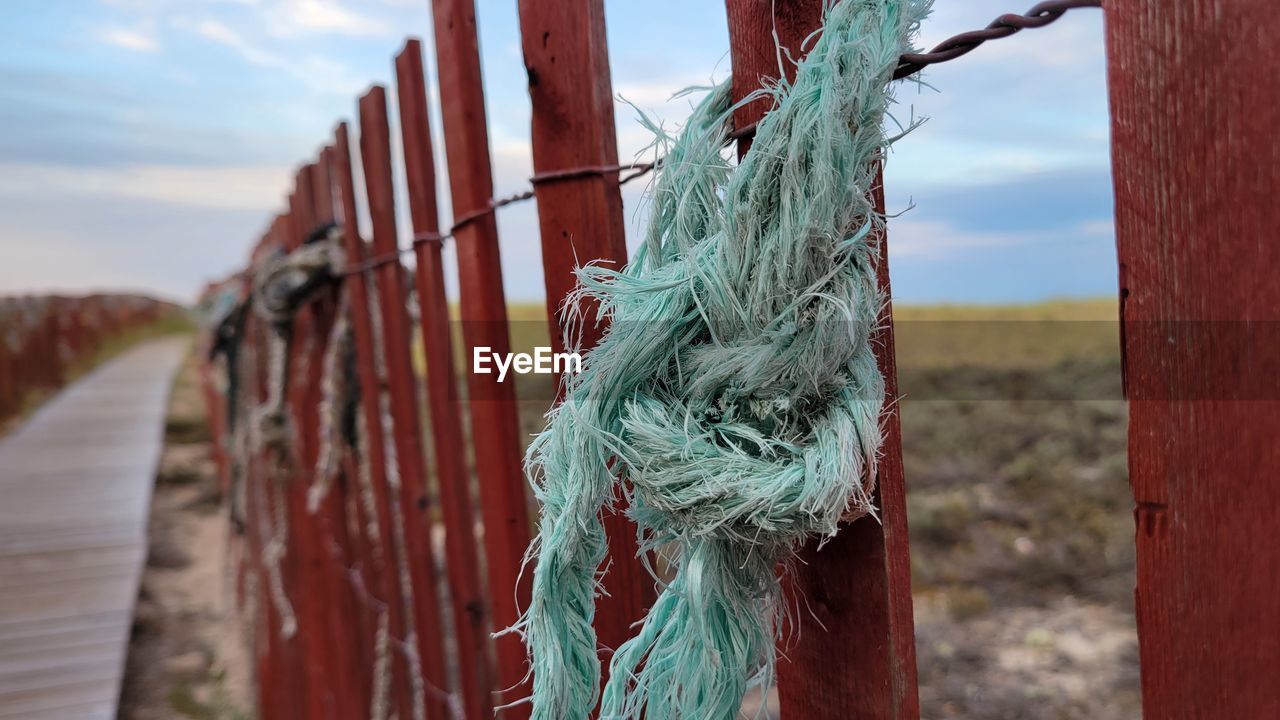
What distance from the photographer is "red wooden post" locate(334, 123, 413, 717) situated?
1.86 m

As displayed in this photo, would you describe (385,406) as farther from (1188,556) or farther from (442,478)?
(1188,556)

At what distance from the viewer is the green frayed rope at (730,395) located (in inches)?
22.5

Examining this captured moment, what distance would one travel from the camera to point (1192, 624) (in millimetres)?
558

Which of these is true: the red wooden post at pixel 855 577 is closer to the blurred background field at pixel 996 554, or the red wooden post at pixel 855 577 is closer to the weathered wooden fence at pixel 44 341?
the blurred background field at pixel 996 554

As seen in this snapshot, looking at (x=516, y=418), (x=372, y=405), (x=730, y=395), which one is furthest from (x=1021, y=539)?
(x=730, y=395)

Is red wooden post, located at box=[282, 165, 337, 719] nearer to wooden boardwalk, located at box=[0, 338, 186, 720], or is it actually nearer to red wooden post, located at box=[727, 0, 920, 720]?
wooden boardwalk, located at box=[0, 338, 186, 720]

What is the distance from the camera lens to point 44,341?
13055mm

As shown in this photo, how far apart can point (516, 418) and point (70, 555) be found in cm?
553

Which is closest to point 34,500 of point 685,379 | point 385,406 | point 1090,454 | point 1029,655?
point 385,406

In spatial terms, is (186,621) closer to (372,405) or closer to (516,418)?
(372,405)

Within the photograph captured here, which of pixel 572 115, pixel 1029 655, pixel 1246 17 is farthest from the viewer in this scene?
pixel 1029 655

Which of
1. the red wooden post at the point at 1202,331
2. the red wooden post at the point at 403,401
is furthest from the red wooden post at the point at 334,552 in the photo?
the red wooden post at the point at 1202,331

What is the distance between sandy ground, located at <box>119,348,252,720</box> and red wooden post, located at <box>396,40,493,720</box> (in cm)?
337

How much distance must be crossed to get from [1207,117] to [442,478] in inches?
52.2
